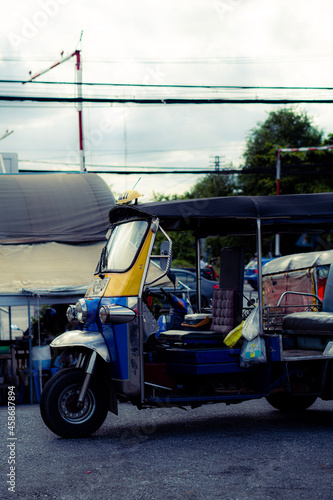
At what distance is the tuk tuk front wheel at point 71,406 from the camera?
7.13 m

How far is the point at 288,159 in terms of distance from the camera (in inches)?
1656

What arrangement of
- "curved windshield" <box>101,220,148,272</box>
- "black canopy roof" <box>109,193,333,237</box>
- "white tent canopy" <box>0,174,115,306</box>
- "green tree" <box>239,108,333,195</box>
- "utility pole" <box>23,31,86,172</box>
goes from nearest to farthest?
"black canopy roof" <box>109,193,333,237</box>, "curved windshield" <box>101,220,148,272</box>, "white tent canopy" <box>0,174,115,306</box>, "utility pole" <box>23,31,86,172</box>, "green tree" <box>239,108,333,195</box>

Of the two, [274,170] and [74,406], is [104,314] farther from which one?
[274,170]

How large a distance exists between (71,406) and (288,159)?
120 ft

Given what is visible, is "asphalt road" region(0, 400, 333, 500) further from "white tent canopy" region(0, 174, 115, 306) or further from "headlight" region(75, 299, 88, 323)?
"white tent canopy" region(0, 174, 115, 306)

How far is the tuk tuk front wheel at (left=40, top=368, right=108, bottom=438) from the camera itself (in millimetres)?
7133

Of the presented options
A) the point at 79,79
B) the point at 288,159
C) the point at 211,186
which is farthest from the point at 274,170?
the point at 211,186

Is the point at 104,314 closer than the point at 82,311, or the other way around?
the point at 104,314

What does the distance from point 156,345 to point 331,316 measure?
1.96 metres

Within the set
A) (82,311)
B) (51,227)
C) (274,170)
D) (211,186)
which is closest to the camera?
(82,311)

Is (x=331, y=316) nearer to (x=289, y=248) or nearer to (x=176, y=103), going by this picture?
(x=176, y=103)

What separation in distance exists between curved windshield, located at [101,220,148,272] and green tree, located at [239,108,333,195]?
2456cm

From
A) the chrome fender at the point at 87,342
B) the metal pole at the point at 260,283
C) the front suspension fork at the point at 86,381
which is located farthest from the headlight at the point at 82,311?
the metal pole at the point at 260,283

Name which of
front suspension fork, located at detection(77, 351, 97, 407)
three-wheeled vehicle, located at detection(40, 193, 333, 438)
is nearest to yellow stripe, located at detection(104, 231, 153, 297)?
three-wheeled vehicle, located at detection(40, 193, 333, 438)
